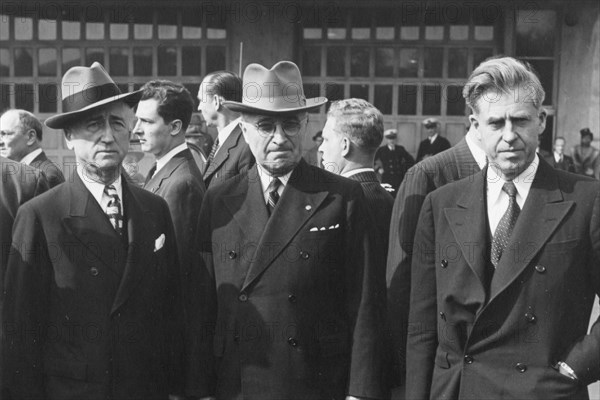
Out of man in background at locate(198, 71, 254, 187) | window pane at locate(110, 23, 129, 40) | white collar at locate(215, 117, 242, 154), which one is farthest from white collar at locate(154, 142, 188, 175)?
window pane at locate(110, 23, 129, 40)

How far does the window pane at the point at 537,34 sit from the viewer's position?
16.4 m

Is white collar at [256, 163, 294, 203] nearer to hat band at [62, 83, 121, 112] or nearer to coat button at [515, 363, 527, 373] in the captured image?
hat band at [62, 83, 121, 112]

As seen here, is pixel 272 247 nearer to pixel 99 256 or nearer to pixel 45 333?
pixel 99 256

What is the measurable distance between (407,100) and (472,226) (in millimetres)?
13793

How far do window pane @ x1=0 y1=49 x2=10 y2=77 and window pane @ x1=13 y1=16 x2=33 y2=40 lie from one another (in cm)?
41

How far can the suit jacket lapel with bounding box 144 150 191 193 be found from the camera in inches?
191

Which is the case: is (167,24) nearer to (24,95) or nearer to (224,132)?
(24,95)

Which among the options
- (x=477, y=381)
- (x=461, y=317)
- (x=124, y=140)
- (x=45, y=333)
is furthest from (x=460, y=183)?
(x=45, y=333)

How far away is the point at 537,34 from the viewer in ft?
54.2

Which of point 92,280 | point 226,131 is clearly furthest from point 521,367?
point 226,131

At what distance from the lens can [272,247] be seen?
11.7 feet

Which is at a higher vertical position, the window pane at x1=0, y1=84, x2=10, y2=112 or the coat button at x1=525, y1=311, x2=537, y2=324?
the window pane at x1=0, y1=84, x2=10, y2=112

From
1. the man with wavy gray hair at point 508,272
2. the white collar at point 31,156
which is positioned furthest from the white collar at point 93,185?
the white collar at point 31,156

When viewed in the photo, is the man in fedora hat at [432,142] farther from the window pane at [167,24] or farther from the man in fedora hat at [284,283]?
the man in fedora hat at [284,283]
